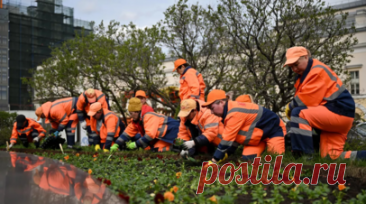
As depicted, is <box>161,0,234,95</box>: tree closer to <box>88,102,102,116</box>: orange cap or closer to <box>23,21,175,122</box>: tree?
<box>23,21,175,122</box>: tree

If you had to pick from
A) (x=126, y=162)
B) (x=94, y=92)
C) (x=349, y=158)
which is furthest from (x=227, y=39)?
(x=349, y=158)

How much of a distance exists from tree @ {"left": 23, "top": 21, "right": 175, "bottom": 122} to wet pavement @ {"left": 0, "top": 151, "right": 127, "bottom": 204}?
10.6 m

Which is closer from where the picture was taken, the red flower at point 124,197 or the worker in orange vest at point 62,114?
the red flower at point 124,197

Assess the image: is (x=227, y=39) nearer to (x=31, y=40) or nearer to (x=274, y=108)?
(x=274, y=108)

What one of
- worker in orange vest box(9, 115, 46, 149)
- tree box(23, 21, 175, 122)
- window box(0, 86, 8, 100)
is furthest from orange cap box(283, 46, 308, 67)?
window box(0, 86, 8, 100)

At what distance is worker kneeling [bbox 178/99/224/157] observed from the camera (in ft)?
21.7

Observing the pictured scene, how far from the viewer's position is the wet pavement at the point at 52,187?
413 centimetres

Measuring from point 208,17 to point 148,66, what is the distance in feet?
12.3

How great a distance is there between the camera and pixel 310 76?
550cm

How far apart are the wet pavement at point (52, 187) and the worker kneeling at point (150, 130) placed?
2.15m

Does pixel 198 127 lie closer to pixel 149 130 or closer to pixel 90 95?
pixel 149 130

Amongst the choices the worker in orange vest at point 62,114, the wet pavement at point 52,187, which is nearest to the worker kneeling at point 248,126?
the wet pavement at point 52,187

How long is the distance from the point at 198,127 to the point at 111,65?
35.8 feet

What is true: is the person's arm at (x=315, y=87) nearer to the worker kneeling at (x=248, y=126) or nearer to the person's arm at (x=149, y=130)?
the worker kneeling at (x=248, y=126)
